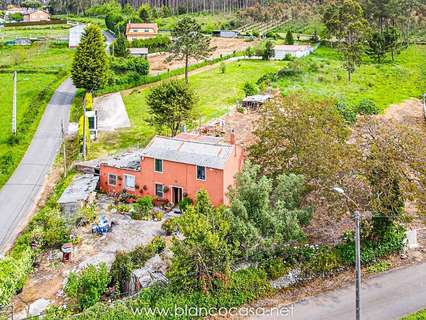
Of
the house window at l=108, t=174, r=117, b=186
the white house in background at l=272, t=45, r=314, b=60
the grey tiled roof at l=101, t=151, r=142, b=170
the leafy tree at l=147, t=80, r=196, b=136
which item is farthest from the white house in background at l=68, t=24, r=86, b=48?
the house window at l=108, t=174, r=117, b=186

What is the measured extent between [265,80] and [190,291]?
5408 centimetres

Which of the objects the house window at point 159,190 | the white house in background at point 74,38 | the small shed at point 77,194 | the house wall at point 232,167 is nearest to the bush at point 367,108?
the house wall at point 232,167

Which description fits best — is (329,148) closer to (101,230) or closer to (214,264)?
(214,264)

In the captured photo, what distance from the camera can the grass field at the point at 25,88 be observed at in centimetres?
4957

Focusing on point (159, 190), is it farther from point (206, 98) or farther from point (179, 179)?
point (206, 98)

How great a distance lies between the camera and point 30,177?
4391cm

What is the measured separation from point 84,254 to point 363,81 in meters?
57.9

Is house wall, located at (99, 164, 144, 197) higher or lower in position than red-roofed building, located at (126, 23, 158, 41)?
lower

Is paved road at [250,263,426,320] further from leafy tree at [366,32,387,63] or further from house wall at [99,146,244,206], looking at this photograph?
leafy tree at [366,32,387,63]

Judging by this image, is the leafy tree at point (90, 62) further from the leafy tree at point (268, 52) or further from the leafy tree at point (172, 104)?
the leafy tree at point (268, 52)

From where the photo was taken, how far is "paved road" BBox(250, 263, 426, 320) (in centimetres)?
2436

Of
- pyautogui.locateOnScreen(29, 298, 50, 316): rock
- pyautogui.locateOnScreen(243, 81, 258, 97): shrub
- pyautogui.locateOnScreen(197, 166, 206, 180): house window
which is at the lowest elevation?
pyautogui.locateOnScreen(29, 298, 50, 316): rock

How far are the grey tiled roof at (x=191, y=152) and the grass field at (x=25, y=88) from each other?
14.4 metres

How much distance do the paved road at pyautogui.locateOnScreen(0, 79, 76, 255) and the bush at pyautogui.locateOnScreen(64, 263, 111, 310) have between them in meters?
9.85
